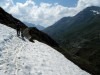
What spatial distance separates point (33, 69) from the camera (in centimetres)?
2281

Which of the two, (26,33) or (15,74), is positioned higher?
(26,33)

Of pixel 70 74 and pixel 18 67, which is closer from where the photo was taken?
pixel 18 67

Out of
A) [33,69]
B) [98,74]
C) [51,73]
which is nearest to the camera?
[33,69]

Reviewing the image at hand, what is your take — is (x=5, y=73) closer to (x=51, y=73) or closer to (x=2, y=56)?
(x=2, y=56)

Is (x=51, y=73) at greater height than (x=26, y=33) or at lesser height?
lesser

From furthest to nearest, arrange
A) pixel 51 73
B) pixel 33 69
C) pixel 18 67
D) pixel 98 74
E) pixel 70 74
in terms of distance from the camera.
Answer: pixel 98 74 → pixel 70 74 → pixel 51 73 → pixel 33 69 → pixel 18 67

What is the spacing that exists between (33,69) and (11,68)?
11.9 feet

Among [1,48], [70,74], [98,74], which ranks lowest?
[98,74]

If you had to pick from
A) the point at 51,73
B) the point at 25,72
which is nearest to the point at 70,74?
the point at 51,73

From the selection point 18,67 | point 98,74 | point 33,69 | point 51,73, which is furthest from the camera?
point 98,74

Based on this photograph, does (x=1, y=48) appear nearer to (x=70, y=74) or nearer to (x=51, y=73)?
(x=51, y=73)

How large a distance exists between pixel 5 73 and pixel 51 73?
24.6 feet

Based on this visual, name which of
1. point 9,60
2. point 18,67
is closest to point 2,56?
point 9,60

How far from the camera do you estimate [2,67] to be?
19.1 m
